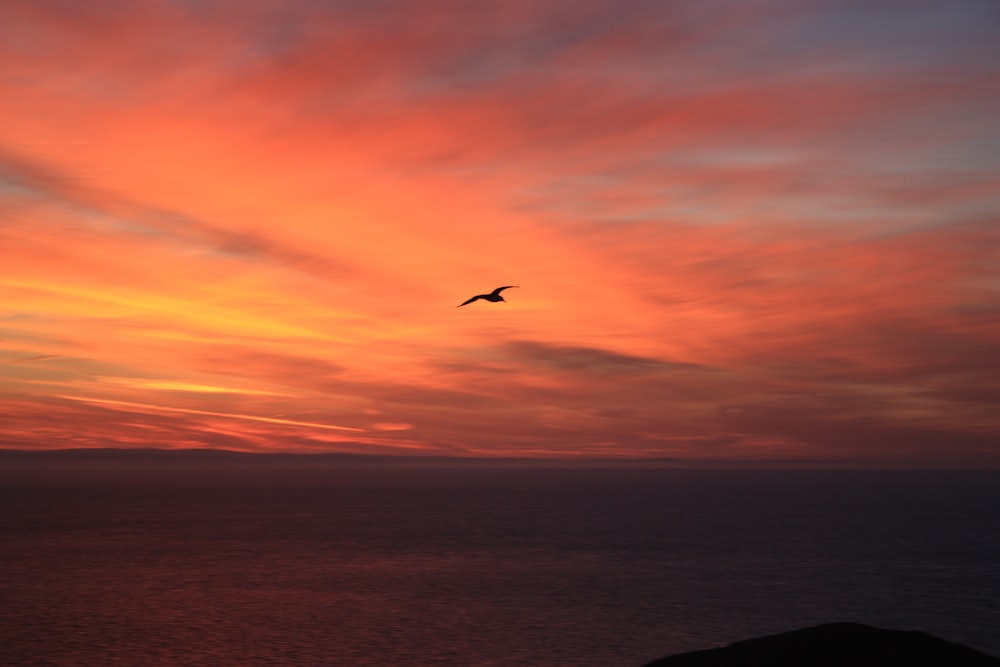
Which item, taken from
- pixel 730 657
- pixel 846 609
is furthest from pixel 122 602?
pixel 730 657

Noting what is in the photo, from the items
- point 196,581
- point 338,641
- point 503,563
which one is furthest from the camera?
point 503,563

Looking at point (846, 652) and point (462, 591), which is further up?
point (846, 652)

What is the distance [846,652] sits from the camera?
1152 inches

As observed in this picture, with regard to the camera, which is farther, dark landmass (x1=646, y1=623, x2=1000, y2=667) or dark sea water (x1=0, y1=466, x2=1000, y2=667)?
dark sea water (x1=0, y1=466, x2=1000, y2=667)

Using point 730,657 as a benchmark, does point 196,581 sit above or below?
below

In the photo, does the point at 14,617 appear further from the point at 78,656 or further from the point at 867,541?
the point at 867,541

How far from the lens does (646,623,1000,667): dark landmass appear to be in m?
28.5

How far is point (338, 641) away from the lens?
6850 cm

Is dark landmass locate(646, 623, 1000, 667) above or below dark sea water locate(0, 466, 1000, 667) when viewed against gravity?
above

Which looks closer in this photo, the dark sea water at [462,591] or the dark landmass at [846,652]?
the dark landmass at [846,652]

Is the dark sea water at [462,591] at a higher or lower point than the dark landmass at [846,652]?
lower

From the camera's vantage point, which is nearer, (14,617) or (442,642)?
(442,642)

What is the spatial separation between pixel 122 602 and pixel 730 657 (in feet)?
221

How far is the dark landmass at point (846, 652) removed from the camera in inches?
1122
